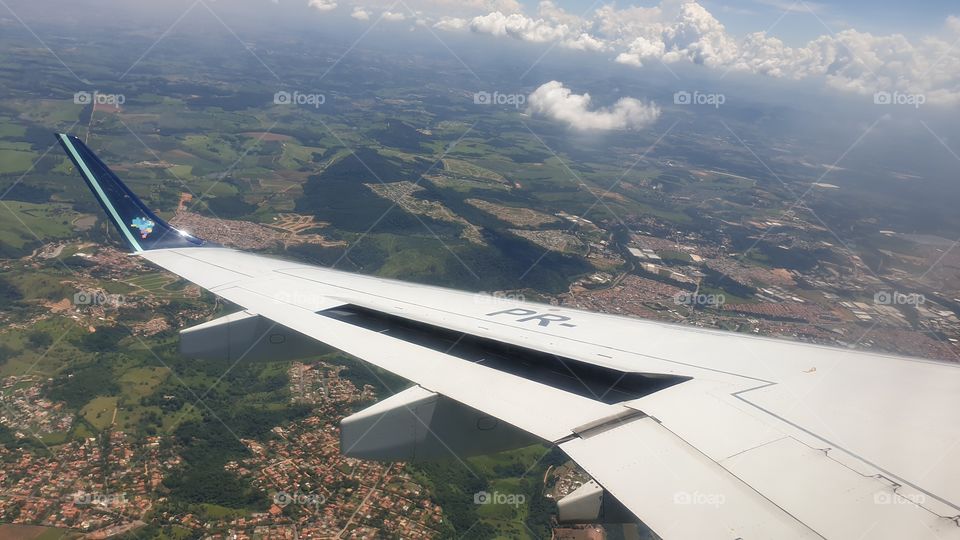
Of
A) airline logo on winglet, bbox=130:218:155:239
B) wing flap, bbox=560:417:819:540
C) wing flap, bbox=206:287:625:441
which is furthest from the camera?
airline logo on winglet, bbox=130:218:155:239

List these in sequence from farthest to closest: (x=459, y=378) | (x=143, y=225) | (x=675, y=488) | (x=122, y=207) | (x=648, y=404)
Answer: (x=143, y=225), (x=122, y=207), (x=459, y=378), (x=648, y=404), (x=675, y=488)

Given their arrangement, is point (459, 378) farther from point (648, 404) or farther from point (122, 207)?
point (122, 207)

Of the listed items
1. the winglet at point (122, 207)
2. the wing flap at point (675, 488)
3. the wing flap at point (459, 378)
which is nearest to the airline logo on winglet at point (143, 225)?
the winglet at point (122, 207)

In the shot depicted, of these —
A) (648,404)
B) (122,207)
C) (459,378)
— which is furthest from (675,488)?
(122,207)

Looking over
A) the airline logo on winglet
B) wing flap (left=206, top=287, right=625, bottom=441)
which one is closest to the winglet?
the airline logo on winglet

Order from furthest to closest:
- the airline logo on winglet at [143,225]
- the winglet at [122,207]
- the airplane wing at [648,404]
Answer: the airline logo on winglet at [143,225] < the winglet at [122,207] < the airplane wing at [648,404]

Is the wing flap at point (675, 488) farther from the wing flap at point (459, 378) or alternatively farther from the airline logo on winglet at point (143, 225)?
the airline logo on winglet at point (143, 225)

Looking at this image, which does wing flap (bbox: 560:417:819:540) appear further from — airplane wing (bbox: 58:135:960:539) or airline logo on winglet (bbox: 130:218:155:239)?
airline logo on winglet (bbox: 130:218:155:239)
